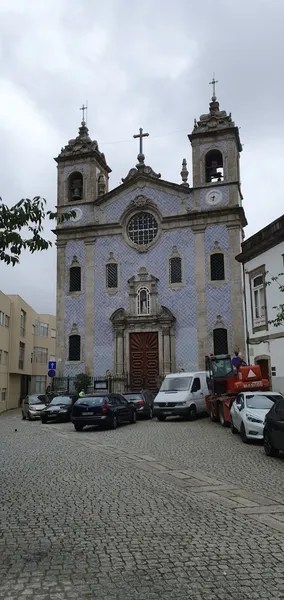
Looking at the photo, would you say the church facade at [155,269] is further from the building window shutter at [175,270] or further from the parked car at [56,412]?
the parked car at [56,412]

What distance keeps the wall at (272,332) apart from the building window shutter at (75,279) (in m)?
13.9

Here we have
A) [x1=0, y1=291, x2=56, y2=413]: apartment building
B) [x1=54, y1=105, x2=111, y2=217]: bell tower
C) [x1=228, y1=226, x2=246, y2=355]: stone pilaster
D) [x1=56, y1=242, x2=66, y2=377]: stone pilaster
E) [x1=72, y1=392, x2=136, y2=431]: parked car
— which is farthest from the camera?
[x1=0, y1=291, x2=56, y2=413]: apartment building

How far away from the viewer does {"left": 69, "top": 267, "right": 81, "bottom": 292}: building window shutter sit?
37.3m

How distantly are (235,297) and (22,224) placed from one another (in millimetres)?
27361

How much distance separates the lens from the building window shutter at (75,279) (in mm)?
37312

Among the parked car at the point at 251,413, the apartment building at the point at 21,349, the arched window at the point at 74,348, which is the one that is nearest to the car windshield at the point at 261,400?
the parked car at the point at 251,413

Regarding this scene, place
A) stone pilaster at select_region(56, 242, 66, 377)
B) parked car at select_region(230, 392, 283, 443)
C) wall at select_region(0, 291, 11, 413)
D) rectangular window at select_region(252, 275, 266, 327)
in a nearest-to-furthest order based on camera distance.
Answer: parked car at select_region(230, 392, 283, 443), rectangular window at select_region(252, 275, 266, 327), stone pilaster at select_region(56, 242, 66, 377), wall at select_region(0, 291, 11, 413)

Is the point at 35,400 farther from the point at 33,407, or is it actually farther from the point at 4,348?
the point at 4,348

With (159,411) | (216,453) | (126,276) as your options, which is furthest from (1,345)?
(216,453)

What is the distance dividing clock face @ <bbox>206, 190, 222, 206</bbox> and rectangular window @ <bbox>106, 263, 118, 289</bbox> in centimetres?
730

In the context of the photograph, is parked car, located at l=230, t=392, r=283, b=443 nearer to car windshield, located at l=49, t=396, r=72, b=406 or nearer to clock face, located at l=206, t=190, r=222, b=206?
car windshield, located at l=49, t=396, r=72, b=406

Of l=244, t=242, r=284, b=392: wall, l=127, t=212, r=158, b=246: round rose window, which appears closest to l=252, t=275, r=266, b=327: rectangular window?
l=244, t=242, r=284, b=392: wall

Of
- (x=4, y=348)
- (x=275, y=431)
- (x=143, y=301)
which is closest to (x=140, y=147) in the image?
(x=143, y=301)

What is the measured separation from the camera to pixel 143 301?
35688 millimetres
